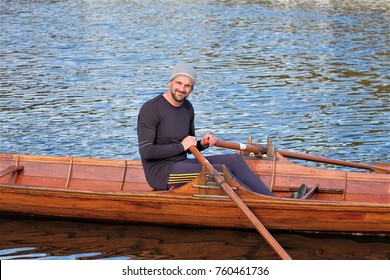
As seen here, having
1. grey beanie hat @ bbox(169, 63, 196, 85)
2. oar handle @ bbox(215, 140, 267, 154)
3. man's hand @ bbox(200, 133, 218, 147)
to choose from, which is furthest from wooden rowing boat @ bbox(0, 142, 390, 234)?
grey beanie hat @ bbox(169, 63, 196, 85)

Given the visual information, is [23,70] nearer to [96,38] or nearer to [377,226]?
[96,38]

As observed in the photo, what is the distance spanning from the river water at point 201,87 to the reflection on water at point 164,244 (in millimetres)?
24

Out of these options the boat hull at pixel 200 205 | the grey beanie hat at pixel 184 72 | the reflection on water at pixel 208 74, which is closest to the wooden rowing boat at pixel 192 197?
the boat hull at pixel 200 205

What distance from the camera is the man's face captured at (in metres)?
11.0

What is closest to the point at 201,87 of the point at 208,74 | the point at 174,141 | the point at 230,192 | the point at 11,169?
the point at 208,74

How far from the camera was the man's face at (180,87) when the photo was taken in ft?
36.0

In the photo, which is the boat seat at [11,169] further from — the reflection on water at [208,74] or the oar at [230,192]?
the reflection on water at [208,74]

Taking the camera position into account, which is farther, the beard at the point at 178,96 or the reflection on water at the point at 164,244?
the reflection on water at the point at 164,244

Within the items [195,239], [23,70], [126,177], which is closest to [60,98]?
[23,70]

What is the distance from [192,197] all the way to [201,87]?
39.0 ft

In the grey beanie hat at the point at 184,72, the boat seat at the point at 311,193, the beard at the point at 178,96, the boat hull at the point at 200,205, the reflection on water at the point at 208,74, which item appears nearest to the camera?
the grey beanie hat at the point at 184,72

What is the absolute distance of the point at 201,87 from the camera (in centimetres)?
2331

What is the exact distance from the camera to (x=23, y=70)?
25.7 m

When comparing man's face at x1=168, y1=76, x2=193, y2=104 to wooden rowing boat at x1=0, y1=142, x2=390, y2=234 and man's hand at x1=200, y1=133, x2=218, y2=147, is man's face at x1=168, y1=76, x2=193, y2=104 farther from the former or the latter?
wooden rowing boat at x1=0, y1=142, x2=390, y2=234
